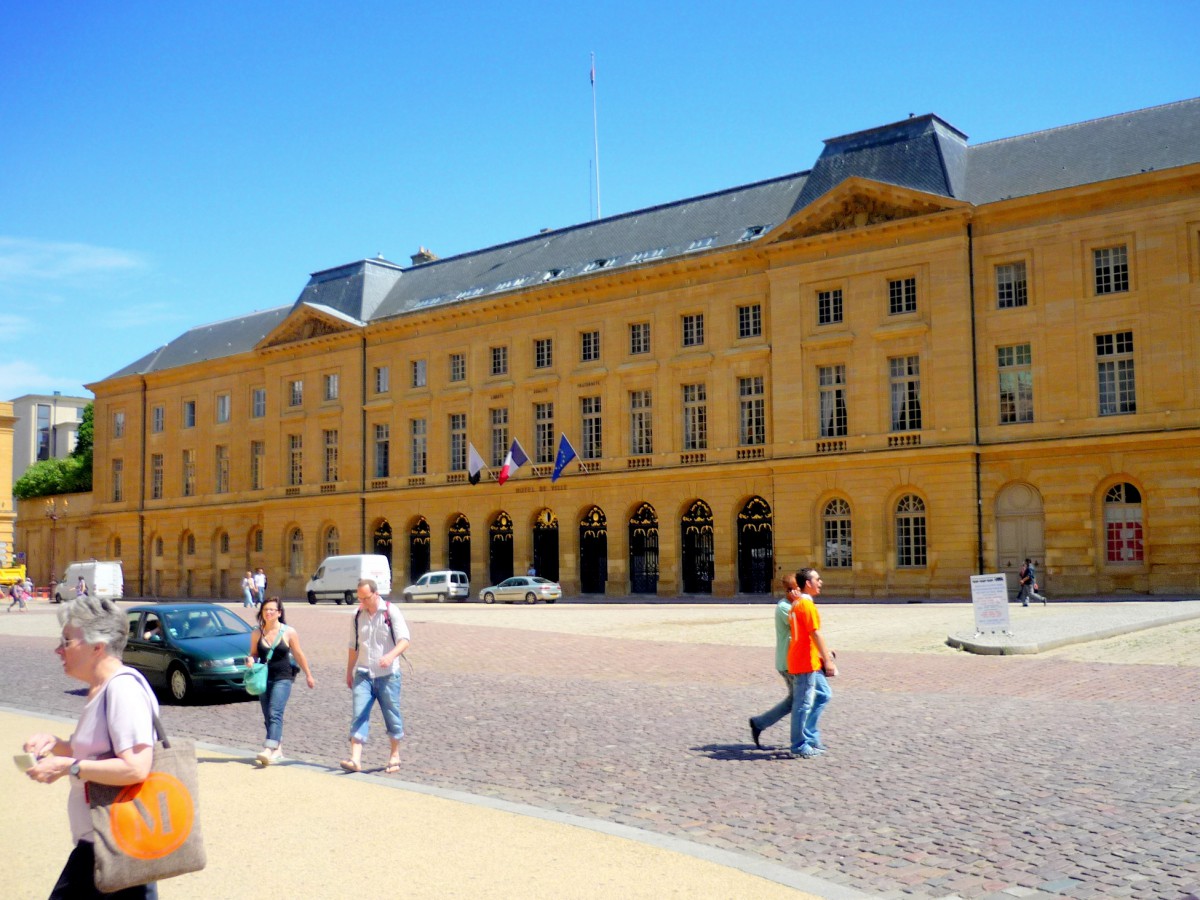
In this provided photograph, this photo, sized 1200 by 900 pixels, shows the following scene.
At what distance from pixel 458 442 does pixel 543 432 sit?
558 centimetres

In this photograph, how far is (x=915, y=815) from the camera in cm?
935

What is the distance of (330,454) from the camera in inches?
2594

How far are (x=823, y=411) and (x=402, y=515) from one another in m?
23.9

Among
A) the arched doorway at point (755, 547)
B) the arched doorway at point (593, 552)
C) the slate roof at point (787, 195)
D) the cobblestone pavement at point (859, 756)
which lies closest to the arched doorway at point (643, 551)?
the arched doorway at point (593, 552)

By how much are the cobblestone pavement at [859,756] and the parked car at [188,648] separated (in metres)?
0.50

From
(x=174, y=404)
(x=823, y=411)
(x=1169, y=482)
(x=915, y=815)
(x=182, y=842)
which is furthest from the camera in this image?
(x=174, y=404)

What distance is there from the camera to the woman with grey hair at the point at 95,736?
486cm

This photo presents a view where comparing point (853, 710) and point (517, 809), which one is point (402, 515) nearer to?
point (853, 710)

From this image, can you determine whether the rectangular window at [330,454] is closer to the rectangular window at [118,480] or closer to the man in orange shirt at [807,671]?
the rectangular window at [118,480]

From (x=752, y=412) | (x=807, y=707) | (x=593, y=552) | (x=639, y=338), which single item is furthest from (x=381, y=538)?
(x=807, y=707)

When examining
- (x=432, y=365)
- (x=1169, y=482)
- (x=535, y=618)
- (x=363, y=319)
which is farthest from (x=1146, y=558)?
(x=363, y=319)

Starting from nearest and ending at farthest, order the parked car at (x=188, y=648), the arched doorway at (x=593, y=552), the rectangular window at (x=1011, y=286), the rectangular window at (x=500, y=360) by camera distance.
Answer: the parked car at (x=188, y=648) < the rectangular window at (x=1011, y=286) < the arched doorway at (x=593, y=552) < the rectangular window at (x=500, y=360)

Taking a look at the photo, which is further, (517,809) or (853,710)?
(853,710)

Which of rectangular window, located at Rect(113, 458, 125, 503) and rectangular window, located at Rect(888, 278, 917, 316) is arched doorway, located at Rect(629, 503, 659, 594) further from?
rectangular window, located at Rect(113, 458, 125, 503)
